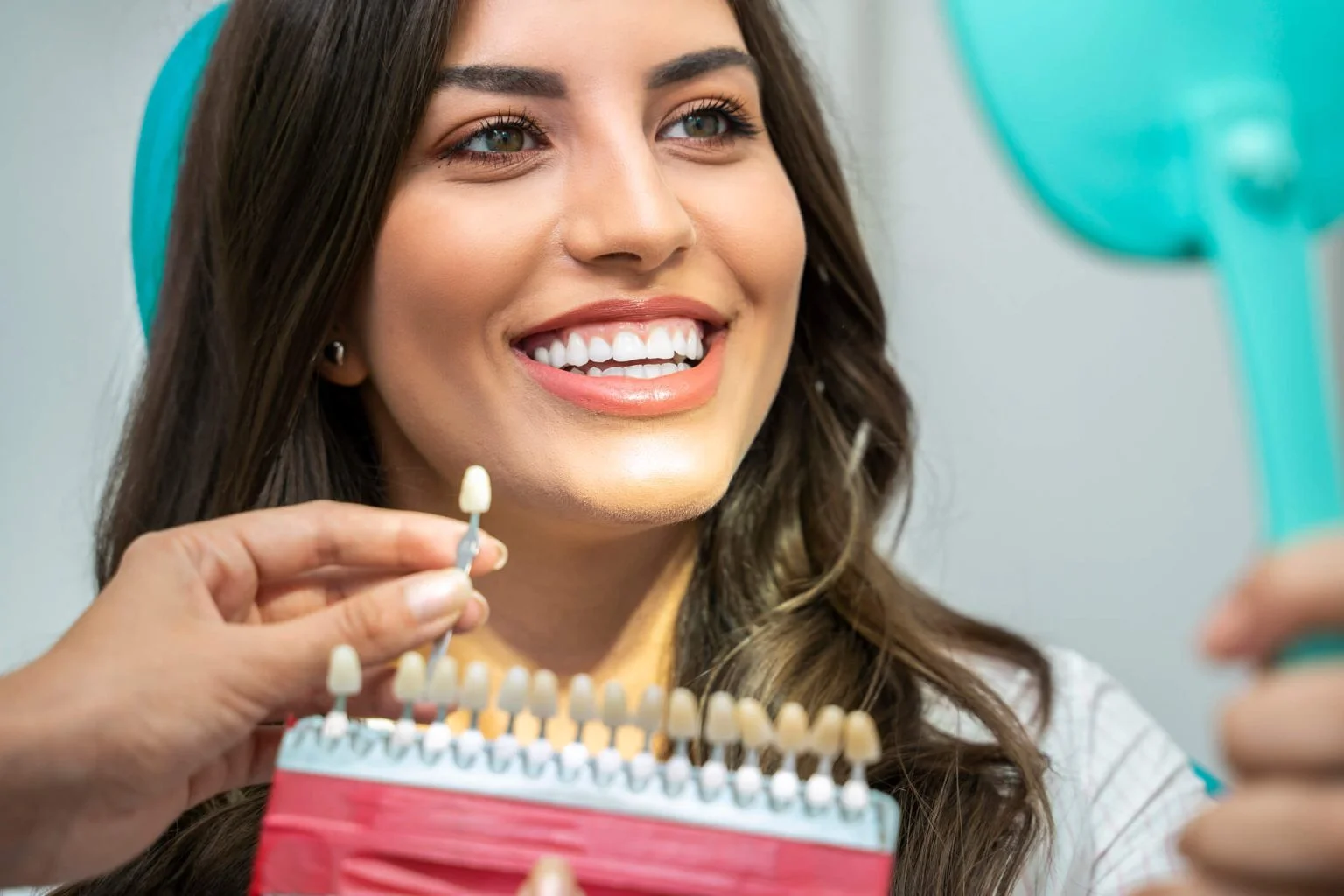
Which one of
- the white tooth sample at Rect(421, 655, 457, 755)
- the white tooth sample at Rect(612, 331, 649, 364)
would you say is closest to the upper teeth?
the white tooth sample at Rect(612, 331, 649, 364)

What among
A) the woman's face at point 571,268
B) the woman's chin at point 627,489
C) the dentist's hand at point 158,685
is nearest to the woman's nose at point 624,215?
the woman's face at point 571,268

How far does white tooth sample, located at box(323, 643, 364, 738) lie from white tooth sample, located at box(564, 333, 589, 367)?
Answer: 0.32 metres

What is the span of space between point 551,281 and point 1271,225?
54cm

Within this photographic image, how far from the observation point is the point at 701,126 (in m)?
1.08

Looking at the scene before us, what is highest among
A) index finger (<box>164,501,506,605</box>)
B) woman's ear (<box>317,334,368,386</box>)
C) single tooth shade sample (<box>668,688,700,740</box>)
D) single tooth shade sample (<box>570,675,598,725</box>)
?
woman's ear (<box>317,334,368,386</box>)

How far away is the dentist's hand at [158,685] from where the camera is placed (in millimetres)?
734

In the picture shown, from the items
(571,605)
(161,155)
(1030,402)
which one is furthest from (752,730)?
(1030,402)

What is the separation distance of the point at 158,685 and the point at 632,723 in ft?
0.83

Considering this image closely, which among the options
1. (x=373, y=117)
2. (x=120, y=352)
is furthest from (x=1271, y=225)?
(x=120, y=352)

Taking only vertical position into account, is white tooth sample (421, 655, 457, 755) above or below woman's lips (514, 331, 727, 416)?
below

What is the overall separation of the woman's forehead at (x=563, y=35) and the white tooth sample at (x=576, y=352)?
189mm

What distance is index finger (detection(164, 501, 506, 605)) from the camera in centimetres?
83

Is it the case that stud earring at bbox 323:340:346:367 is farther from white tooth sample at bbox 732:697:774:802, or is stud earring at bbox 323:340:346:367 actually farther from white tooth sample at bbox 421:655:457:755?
white tooth sample at bbox 732:697:774:802

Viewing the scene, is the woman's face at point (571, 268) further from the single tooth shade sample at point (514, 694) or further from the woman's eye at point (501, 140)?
the single tooth shade sample at point (514, 694)
